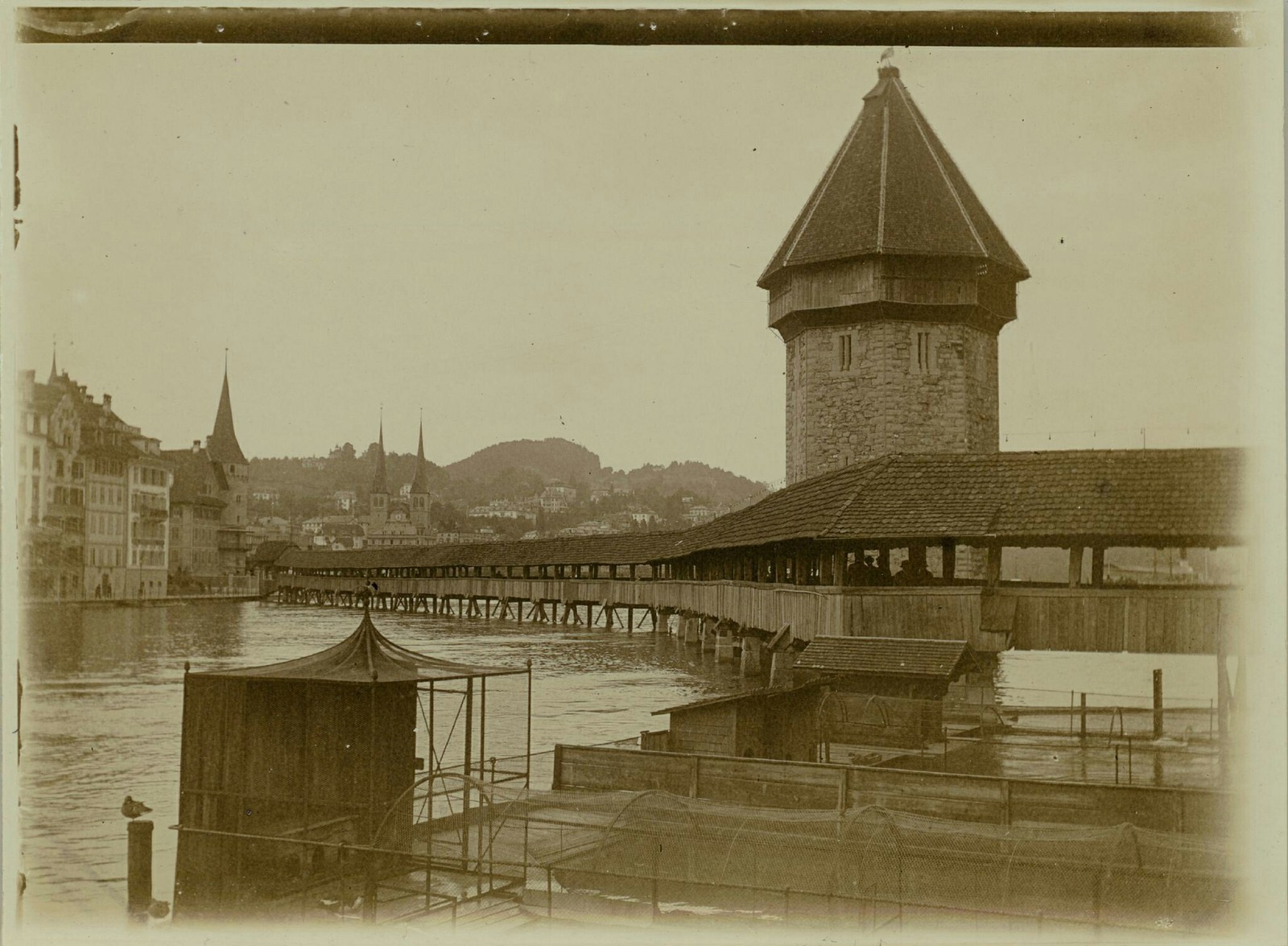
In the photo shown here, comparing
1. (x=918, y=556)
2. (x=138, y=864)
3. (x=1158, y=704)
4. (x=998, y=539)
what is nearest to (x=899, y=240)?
(x=918, y=556)

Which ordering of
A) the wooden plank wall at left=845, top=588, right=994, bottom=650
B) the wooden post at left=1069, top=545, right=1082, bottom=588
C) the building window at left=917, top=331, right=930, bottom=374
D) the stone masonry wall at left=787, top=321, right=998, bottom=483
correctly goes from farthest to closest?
the building window at left=917, top=331, right=930, bottom=374, the stone masonry wall at left=787, top=321, right=998, bottom=483, the wooden plank wall at left=845, top=588, right=994, bottom=650, the wooden post at left=1069, top=545, right=1082, bottom=588

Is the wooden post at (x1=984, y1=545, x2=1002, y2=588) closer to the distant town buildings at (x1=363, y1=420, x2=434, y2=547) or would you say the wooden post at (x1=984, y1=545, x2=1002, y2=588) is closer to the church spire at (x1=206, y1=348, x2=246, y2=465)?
the distant town buildings at (x1=363, y1=420, x2=434, y2=547)

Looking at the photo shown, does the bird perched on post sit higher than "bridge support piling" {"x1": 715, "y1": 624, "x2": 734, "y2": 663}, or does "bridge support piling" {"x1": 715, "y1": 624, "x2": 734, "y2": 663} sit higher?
the bird perched on post

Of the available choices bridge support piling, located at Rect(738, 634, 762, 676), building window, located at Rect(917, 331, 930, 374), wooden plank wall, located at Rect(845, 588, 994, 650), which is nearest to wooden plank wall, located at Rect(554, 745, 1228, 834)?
wooden plank wall, located at Rect(845, 588, 994, 650)

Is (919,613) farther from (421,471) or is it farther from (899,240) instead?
(899,240)

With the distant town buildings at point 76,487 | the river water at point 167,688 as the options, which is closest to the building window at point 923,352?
the river water at point 167,688

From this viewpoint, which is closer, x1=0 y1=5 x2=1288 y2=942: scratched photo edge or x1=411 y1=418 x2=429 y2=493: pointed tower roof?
x1=0 y1=5 x2=1288 y2=942: scratched photo edge

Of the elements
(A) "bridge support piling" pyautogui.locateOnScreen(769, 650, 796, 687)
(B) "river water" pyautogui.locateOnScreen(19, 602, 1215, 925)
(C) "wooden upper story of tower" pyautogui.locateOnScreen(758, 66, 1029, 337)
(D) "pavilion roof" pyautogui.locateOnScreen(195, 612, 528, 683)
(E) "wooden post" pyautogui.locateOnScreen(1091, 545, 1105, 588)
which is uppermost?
(C) "wooden upper story of tower" pyautogui.locateOnScreen(758, 66, 1029, 337)

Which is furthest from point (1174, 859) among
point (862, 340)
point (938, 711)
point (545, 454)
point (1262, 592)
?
point (862, 340)
